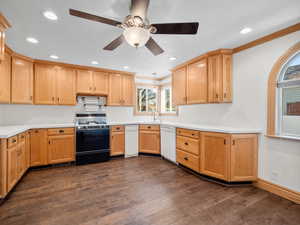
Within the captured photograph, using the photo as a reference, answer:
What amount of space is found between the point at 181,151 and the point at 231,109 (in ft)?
4.31

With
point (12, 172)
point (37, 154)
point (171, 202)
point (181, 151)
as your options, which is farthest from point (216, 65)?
point (37, 154)

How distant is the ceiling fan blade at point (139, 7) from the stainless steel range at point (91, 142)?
2768 mm

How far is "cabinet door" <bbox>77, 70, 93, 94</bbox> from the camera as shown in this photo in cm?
372

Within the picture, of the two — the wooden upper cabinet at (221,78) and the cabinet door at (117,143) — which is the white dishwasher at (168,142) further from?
the wooden upper cabinet at (221,78)

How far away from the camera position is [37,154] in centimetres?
308

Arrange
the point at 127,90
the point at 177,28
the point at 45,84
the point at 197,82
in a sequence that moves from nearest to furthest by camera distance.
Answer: the point at 177,28 → the point at 197,82 → the point at 45,84 → the point at 127,90

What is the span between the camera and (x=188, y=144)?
9.72 ft

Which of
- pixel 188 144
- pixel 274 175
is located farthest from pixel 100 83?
pixel 274 175

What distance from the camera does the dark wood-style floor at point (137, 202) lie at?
1668 mm

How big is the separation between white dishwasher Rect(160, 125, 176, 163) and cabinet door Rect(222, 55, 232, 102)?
1290 mm

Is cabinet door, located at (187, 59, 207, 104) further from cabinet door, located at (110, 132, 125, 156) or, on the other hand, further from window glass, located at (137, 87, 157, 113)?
cabinet door, located at (110, 132, 125, 156)

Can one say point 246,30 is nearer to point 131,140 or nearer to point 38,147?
point 131,140

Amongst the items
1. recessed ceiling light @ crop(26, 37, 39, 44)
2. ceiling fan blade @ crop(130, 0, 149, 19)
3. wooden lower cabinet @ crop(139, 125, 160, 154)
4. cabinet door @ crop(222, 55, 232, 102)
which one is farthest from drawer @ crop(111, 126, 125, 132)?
ceiling fan blade @ crop(130, 0, 149, 19)

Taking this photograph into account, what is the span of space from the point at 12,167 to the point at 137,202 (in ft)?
6.38
